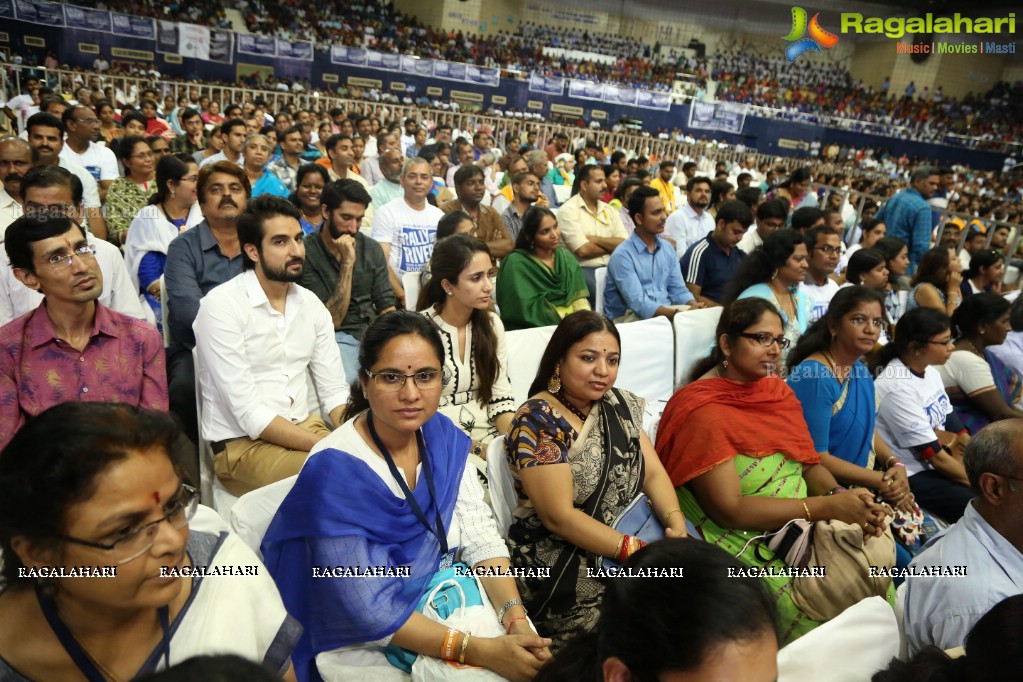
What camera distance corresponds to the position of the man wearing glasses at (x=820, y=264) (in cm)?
407

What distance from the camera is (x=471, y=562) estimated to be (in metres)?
1.80

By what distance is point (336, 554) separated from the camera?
1.54 metres

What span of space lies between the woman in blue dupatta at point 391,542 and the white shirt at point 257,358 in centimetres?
71

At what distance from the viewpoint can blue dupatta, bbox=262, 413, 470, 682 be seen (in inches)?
60.4

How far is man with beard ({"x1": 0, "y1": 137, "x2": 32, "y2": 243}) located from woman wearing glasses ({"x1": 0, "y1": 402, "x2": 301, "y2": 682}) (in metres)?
3.05

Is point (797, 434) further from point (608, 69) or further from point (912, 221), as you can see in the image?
point (608, 69)

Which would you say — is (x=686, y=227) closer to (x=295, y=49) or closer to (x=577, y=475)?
(x=577, y=475)

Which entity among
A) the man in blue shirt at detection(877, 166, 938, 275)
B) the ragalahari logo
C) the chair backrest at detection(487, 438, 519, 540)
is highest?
the ragalahari logo

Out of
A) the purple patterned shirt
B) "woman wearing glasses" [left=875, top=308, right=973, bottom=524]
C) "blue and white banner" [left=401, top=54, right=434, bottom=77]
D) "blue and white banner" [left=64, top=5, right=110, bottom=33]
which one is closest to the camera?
the purple patterned shirt

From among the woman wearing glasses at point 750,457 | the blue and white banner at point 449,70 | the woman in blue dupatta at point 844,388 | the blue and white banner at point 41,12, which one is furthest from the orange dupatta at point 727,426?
the blue and white banner at point 449,70

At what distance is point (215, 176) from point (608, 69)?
79.8 ft

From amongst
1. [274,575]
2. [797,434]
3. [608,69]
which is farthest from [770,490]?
[608,69]

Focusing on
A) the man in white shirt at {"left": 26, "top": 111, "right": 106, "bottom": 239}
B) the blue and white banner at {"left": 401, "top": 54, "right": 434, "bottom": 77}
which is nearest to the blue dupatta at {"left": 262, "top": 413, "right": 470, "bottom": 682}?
the man in white shirt at {"left": 26, "top": 111, "right": 106, "bottom": 239}

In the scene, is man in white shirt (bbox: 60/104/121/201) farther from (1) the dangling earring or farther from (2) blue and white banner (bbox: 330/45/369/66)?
(2) blue and white banner (bbox: 330/45/369/66)
